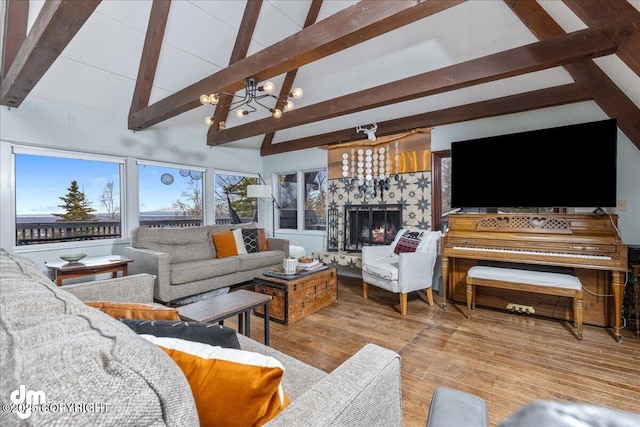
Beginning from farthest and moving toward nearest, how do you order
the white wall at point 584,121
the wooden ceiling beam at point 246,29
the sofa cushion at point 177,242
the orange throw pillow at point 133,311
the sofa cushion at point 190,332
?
the wooden ceiling beam at point 246,29 → the sofa cushion at point 177,242 → the white wall at point 584,121 → the orange throw pillow at point 133,311 → the sofa cushion at point 190,332

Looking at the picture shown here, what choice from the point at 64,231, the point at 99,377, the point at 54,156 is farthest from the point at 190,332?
the point at 54,156

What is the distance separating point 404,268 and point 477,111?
2.11m

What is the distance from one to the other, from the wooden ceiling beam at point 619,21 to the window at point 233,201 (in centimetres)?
519

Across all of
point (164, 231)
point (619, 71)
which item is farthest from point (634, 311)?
point (164, 231)

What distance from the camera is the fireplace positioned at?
4.48 m

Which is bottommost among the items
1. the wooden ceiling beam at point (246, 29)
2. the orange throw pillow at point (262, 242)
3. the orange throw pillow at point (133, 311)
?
the orange throw pillow at point (262, 242)

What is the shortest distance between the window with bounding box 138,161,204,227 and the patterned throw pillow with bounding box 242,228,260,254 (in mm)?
1227

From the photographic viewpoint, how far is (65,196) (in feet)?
12.4

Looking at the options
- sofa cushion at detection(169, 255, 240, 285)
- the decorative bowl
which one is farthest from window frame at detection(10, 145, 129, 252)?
sofa cushion at detection(169, 255, 240, 285)

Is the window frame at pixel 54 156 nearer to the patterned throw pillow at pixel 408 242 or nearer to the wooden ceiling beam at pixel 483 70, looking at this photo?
the wooden ceiling beam at pixel 483 70

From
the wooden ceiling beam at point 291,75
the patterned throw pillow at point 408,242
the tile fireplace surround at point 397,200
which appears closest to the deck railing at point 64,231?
the wooden ceiling beam at point 291,75

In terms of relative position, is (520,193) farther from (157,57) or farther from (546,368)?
(157,57)

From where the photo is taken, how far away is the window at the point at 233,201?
562cm

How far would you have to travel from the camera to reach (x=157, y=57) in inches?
142
